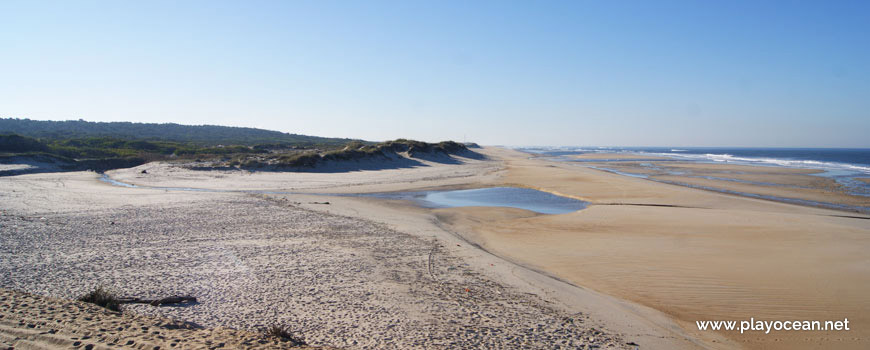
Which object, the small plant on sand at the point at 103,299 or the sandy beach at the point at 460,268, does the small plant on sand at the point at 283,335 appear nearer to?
the sandy beach at the point at 460,268

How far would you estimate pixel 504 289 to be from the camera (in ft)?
24.9

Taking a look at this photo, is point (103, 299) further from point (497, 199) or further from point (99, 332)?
point (497, 199)

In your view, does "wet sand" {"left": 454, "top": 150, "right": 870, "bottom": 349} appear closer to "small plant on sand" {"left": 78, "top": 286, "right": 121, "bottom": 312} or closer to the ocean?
"small plant on sand" {"left": 78, "top": 286, "right": 121, "bottom": 312}

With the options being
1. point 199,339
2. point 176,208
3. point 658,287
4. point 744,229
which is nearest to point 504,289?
point 658,287

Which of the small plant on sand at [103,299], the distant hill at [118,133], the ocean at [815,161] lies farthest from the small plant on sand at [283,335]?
the distant hill at [118,133]

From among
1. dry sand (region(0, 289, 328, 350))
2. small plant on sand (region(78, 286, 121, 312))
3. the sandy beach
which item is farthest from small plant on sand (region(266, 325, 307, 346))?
small plant on sand (region(78, 286, 121, 312))

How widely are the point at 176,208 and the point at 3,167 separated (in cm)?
2500

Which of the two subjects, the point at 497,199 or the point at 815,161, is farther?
the point at 815,161

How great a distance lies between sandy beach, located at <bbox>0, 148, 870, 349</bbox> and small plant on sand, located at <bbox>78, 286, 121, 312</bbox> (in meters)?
0.34

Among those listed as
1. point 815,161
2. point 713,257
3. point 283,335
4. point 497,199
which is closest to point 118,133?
point 497,199

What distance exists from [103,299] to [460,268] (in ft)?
20.1

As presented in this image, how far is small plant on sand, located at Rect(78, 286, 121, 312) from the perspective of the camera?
19.6 ft

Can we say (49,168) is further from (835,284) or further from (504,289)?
(835,284)

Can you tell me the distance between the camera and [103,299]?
239 inches
